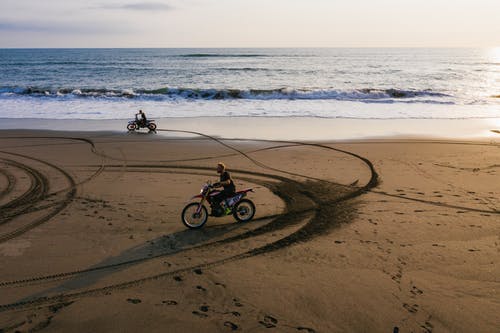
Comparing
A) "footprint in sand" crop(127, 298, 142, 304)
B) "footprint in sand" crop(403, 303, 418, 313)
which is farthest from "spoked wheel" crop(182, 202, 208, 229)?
"footprint in sand" crop(403, 303, 418, 313)

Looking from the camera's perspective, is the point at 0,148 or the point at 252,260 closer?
the point at 252,260

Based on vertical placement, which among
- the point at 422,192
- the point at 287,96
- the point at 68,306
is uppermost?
the point at 287,96

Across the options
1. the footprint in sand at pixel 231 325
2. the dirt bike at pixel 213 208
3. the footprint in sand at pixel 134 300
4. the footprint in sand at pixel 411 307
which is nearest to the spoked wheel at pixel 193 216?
the dirt bike at pixel 213 208

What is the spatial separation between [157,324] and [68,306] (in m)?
1.46

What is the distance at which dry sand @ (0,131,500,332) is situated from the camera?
5.91 metres

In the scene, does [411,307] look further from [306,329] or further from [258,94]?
[258,94]

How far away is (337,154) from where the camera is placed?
15.5 meters

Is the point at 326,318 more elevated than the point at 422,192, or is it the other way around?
the point at 422,192

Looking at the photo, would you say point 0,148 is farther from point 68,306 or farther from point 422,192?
point 422,192

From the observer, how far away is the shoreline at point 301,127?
734 inches

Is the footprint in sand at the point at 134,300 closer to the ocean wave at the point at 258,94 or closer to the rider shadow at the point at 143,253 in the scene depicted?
the rider shadow at the point at 143,253

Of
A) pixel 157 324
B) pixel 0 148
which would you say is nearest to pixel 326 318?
pixel 157 324

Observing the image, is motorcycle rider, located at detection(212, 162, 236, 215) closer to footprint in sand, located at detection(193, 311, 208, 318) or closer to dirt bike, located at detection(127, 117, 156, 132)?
footprint in sand, located at detection(193, 311, 208, 318)

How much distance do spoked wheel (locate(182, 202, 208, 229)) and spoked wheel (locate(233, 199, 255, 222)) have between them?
2.39ft
